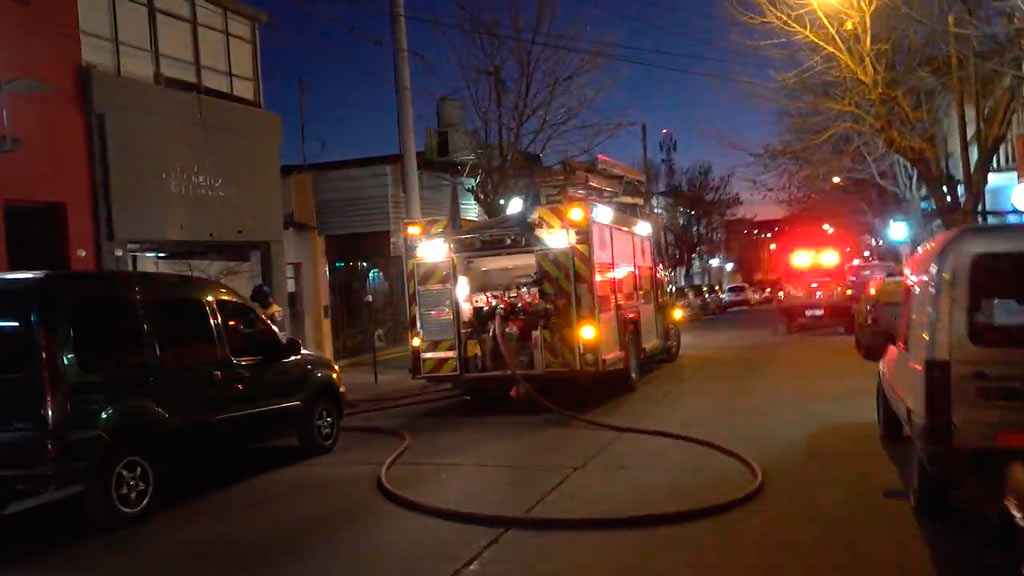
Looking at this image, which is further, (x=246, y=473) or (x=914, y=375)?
(x=246, y=473)

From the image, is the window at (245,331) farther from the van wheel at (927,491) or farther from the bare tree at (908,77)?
the bare tree at (908,77)

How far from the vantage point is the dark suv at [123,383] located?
6773mm

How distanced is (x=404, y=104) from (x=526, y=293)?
3.93m

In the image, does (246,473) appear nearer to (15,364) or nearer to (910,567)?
(15,364)

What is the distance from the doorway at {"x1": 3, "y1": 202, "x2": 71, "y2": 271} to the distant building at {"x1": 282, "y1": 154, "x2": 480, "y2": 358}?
8.93 meters

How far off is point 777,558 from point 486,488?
2784 mm

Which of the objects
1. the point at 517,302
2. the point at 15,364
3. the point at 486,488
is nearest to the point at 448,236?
the point at 517,302

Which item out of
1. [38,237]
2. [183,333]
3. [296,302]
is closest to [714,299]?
[296,302]

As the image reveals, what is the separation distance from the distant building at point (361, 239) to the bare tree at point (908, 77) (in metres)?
9.51

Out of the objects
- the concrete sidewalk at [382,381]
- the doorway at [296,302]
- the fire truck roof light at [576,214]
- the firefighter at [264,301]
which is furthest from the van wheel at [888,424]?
the doorway at [296,302]

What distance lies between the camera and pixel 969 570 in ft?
18.6

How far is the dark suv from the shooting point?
22.2 feet

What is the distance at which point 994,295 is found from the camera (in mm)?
6152

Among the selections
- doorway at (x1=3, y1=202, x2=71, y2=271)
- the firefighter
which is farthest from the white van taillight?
doorway at (x1=3, y1=202, x2=71, y2=271)
